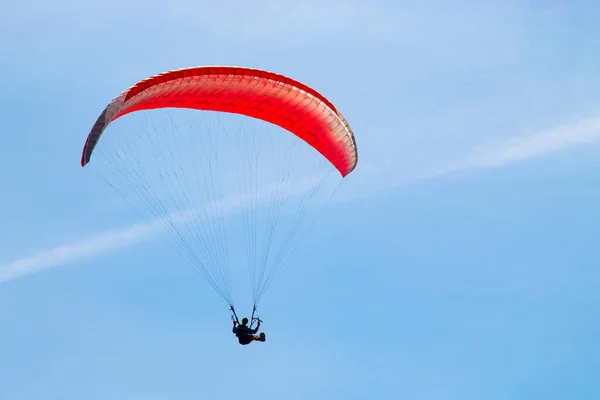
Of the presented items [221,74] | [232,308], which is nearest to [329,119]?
[221,74]

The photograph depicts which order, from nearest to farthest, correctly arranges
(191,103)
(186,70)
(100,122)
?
(100,122) → (186,70) → (191,103)

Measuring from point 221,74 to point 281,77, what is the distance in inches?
92.5

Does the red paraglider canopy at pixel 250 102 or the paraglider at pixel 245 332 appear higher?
the red paraglider canopy at pixel 250 102

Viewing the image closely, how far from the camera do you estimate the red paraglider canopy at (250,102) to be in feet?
123

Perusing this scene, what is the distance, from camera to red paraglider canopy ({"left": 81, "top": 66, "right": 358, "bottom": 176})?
37.6m

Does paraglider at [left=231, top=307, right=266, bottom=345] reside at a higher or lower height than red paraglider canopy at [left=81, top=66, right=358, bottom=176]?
lower

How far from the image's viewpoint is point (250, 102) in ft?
137

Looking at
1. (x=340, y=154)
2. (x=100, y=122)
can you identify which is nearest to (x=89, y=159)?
(x=100, y=122)

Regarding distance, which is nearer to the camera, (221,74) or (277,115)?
(221,74)

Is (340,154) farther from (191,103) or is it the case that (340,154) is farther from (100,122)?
(100,122)

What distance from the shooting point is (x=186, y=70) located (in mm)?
38719

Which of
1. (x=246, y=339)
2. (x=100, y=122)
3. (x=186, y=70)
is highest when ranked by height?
(x=186, y=70)

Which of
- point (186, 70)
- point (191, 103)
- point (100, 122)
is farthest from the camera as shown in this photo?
point (191, 103)

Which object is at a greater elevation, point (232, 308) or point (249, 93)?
point (249, 93)
